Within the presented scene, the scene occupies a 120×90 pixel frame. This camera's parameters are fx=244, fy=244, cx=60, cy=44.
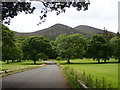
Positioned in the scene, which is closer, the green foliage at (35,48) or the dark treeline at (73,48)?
the dark treeline at (73,48)

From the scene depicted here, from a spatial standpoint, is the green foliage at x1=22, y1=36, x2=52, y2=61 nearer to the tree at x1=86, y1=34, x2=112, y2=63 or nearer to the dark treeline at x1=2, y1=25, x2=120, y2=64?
the dark treeline at x1=2, y1=25, x2=120, y2=64

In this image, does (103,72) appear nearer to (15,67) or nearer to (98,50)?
(15,67)

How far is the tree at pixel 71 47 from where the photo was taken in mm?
85312

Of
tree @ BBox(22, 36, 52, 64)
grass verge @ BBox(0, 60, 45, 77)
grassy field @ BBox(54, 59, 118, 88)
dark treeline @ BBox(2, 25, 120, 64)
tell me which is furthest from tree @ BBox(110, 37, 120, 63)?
grassy field @ BBox(54, 59, 118, 88)

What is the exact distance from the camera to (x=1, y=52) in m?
44.9

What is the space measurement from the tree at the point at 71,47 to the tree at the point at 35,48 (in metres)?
5.35

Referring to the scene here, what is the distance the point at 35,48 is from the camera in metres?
90.2

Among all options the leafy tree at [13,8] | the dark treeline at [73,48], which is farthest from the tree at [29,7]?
the dark treeline at [73,48]

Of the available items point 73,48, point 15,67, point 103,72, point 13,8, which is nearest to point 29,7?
point 13,8

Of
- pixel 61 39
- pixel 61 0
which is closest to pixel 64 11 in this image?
pixel 61 0

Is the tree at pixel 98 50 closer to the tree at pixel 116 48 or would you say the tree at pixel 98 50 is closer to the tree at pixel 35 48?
the tree at pixel 116 48

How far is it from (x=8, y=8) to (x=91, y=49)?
70.0 meters

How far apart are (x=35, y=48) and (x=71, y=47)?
44.0 feet

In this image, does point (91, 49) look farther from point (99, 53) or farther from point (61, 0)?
point (61, 0)
